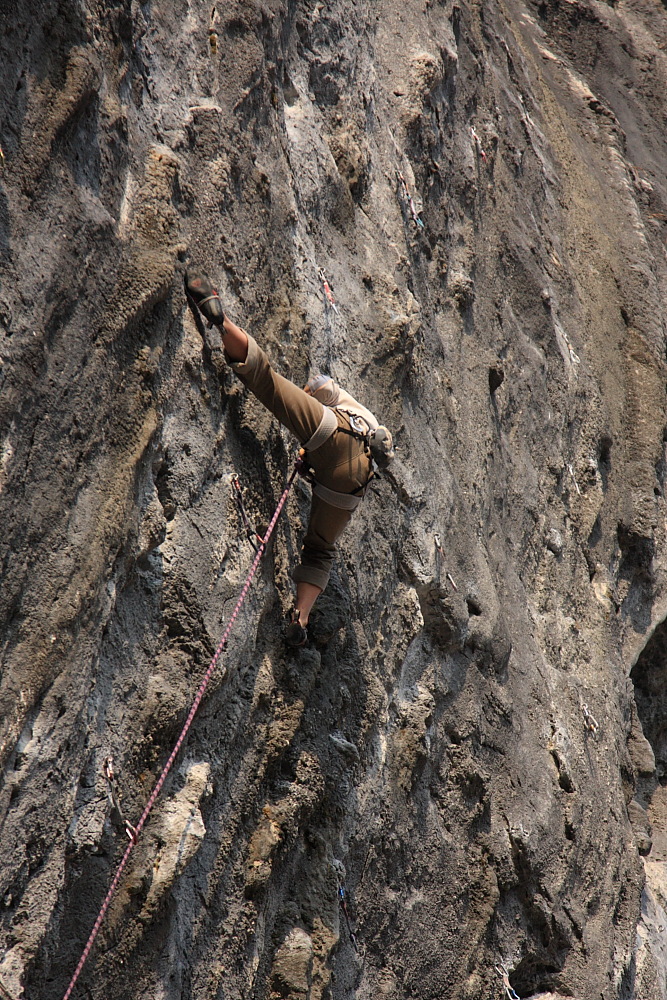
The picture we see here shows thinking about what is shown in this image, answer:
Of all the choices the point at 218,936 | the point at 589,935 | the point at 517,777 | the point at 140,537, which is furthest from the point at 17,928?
the point at 589,935

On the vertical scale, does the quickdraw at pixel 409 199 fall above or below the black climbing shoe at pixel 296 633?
above

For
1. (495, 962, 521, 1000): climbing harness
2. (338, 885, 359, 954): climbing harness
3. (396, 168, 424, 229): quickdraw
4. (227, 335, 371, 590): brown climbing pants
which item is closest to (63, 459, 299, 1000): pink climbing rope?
(227, 335, 371, 590): brown climbing pants

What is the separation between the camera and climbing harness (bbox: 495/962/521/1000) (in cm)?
624

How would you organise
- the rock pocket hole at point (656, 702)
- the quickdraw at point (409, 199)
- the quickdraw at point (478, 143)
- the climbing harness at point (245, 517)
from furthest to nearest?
the rock pocket hole at point (656, 702) → the quickdraw at point (478, 143) → the quickdraw at point (409, 199) → the climbing harness at point (245, 517)

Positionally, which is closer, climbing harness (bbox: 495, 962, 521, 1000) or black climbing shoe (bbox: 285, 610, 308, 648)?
black climbing shoe (bbox: 285, 610, 308, 648)

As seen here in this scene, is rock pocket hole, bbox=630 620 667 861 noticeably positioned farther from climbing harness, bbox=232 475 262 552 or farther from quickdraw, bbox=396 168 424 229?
climbing harness, bbox=232 475 262 552

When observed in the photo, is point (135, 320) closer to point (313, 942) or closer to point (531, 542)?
point (313, 942)

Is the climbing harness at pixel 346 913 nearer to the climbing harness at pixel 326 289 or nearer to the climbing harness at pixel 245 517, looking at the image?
the climbing harness at pixel 245 517

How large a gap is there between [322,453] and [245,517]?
1.71 ft

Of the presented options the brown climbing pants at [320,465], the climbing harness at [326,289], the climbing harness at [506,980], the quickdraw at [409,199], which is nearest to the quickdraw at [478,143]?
the quickdraw at [409,199]

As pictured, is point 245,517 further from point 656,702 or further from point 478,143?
point 656,702

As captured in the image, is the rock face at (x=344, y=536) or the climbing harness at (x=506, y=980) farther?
the climbing harness at (x=506, y=980)

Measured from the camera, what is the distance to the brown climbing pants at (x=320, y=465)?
4566mm

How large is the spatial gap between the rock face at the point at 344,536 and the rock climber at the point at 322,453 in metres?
0.15
